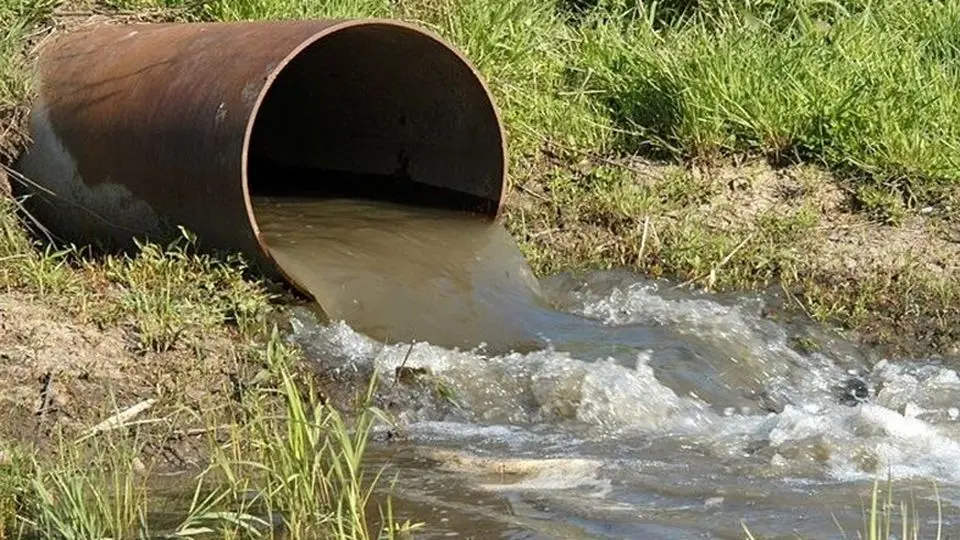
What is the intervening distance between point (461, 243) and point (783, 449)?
2.11 metres

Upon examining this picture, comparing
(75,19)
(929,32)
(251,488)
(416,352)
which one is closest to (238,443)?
(251,488)

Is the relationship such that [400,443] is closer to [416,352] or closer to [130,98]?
[416,352]

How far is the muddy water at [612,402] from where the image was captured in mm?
4262

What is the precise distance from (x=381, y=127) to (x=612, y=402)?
2.44 meters

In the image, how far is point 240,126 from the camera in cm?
566

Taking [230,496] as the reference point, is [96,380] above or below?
below

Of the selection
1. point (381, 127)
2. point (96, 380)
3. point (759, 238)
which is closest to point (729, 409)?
point (759, 238)

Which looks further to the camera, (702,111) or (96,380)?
(702,111)

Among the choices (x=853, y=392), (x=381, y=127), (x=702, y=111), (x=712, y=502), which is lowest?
(x=853, y=392)

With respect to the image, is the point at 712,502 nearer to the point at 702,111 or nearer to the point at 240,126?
the point at 240,126

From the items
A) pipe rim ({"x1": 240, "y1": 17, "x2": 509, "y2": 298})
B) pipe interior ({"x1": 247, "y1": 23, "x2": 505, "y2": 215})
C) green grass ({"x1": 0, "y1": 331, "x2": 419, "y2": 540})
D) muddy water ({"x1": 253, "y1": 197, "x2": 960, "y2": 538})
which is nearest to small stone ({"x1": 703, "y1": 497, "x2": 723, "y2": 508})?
muddy water ({"x1": 253, "y1": 197, "x2": 960, "y2": 538})

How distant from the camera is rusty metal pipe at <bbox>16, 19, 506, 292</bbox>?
5777 millimetres

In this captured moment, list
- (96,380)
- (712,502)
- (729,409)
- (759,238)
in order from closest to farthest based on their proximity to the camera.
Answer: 1. (712,502)
2. (96,380)
3. (729,409)
4. (759,238)

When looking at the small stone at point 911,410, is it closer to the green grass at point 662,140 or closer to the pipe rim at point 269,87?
the green grass at point 662,140
